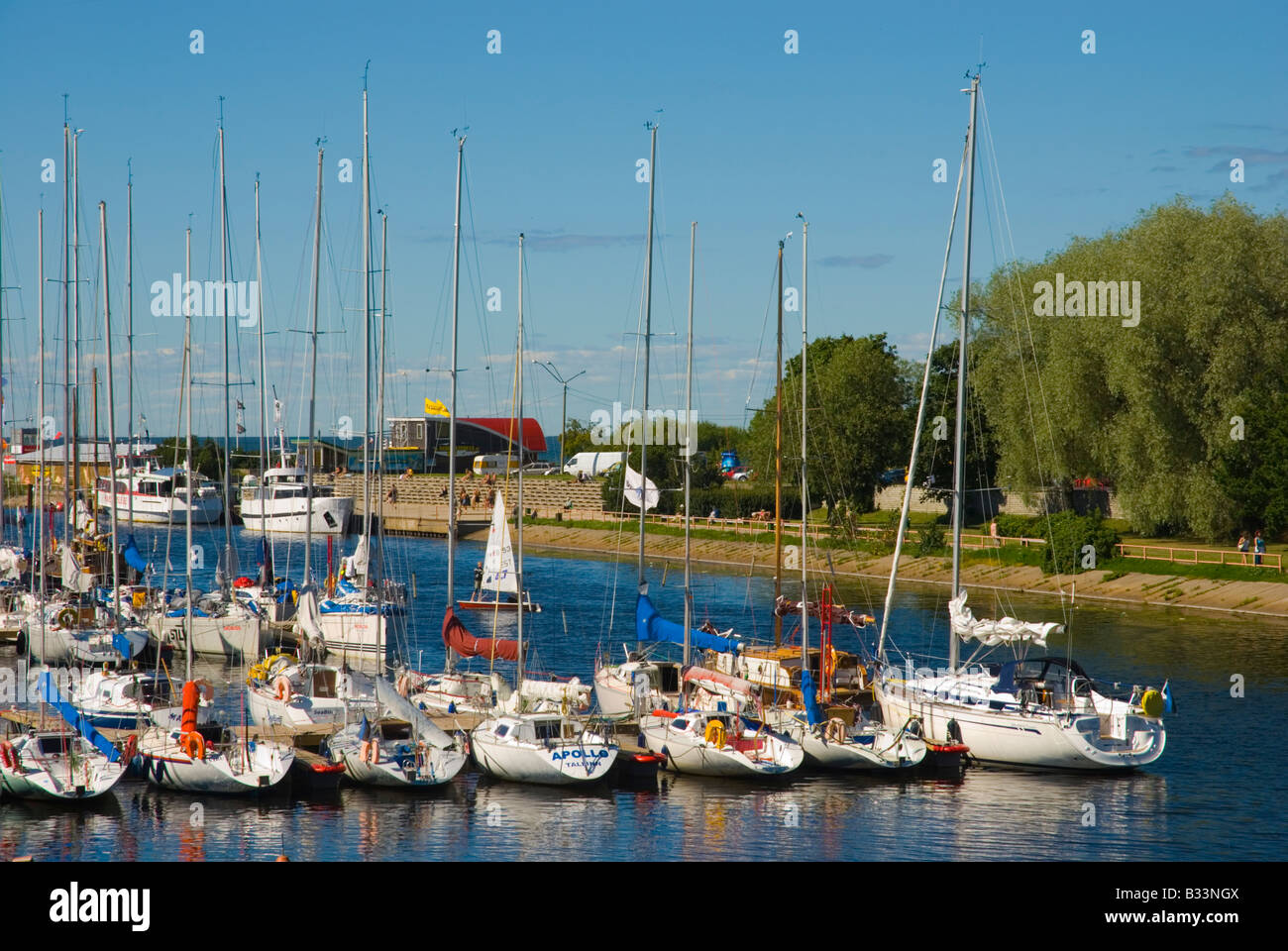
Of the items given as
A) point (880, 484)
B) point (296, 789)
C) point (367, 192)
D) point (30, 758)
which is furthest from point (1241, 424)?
point (30, 758)

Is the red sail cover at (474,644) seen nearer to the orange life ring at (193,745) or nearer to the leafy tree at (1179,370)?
the orange life ring at (193,745)

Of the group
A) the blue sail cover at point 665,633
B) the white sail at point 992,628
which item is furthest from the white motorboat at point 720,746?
the white sail at point 992,628

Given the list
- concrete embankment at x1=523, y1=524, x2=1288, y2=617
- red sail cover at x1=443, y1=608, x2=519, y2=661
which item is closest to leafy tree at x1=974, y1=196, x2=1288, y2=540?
concrete embankment at x1=523, y1=524, x2=1288, y2=617

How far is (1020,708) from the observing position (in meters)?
35.7

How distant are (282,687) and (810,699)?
49.5ft

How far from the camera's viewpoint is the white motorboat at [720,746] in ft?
111

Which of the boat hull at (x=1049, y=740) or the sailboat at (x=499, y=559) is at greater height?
the sailboat at (x=499, y=559)

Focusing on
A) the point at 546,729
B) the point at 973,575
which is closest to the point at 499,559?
the point at 546,729

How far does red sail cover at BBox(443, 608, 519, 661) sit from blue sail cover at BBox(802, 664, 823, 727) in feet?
27.4

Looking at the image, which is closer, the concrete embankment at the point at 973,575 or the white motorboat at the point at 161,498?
the concrete embankment at the point at 973,575

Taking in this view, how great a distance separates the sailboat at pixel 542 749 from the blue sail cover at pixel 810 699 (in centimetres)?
594

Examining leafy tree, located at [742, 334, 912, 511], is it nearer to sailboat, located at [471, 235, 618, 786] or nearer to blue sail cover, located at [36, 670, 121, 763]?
sailboat, located at [471, 235, 618, 786]
